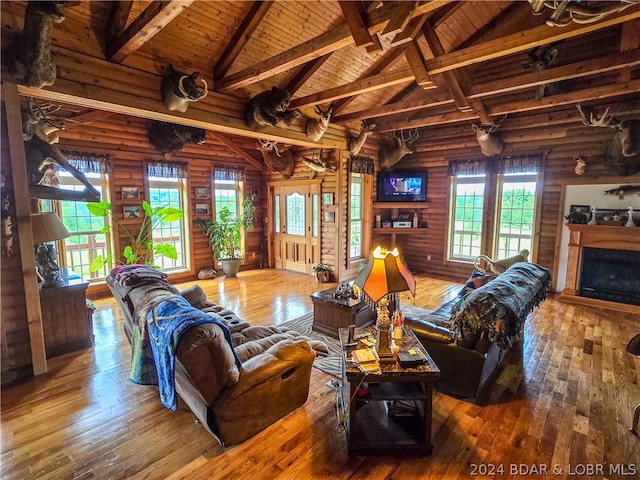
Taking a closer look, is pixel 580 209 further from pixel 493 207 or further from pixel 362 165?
pixel 362 165

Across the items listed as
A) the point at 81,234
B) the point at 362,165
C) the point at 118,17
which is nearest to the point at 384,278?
the point at 118,17

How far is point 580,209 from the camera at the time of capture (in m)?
5.53

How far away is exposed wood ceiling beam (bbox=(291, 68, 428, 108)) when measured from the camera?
390 cm

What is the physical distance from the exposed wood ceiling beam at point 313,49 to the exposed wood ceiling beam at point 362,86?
0.89 metres

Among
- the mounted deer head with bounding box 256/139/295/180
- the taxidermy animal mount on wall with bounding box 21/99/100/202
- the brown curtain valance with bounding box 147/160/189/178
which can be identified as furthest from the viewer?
the mounted deer head with bounding box 256/139/295/180

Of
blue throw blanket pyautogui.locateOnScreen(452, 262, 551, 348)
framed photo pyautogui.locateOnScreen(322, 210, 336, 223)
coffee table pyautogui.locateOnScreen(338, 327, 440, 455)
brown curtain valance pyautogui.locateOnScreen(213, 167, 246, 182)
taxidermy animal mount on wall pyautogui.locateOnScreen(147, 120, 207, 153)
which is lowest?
coffee table pyautogui.locateOnScreen(338, 327, 440, 455)

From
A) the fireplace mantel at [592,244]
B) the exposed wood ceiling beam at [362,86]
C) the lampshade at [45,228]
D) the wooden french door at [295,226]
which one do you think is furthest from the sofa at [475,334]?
the wooden french door at [295,226]

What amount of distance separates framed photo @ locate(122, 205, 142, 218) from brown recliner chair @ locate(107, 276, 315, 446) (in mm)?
3814

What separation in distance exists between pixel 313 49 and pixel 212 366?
298 centimetres

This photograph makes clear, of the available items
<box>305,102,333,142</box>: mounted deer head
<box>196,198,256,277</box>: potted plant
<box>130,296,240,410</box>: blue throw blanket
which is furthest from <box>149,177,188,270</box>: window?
<box>130,296,240,410</box>: blue throw blanket

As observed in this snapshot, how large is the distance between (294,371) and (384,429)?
0.74 m

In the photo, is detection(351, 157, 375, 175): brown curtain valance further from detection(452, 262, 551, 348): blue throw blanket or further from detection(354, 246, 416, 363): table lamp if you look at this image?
detection(354, 246, 416, 363): table lamp

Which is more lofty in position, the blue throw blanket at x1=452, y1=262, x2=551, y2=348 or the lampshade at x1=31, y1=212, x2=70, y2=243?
the lampshade at x1=31, y1=212, x2=70, y2=243

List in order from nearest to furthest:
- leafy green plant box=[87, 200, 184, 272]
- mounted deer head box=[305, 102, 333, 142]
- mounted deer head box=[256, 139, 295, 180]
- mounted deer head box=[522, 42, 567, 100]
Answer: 1. mounted deer head box=[522, 42, 567, 100]
2. mounted deer head box=[305, 102, 333, 142]
3. leafy green plant box=[87, 200, 184, 272]
4. mounted deer head box=[256, 139, 295, 180]
